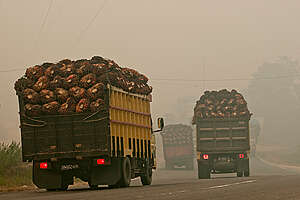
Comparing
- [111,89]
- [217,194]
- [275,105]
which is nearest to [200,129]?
[111,89]

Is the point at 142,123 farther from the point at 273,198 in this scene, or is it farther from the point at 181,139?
the point at 181,139

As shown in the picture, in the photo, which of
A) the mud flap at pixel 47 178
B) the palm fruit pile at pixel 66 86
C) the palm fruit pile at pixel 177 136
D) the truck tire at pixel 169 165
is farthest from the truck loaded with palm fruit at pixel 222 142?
the truck tire at pixel 169 165

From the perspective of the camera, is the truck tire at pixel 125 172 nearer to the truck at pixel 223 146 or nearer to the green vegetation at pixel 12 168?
the green vegetation at pixel 12 168

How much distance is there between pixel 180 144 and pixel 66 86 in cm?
3622

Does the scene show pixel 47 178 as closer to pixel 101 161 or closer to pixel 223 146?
pixel 101 161

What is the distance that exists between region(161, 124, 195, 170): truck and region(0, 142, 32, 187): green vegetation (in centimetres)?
2631

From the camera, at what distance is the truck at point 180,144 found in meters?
54.7

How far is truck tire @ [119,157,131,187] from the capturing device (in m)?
19.1

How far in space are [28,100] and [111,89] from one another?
2303 mm

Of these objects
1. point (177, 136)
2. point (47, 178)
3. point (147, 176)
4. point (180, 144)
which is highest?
point (177, 136)

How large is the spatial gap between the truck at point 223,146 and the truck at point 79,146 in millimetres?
10586

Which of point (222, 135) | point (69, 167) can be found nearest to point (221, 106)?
point (222, 135)

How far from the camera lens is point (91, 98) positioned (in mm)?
18688

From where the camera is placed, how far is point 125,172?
63.5 ft
